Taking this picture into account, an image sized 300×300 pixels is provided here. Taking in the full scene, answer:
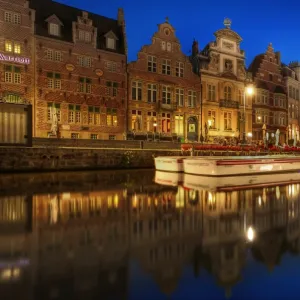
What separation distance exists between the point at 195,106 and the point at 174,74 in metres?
4.77

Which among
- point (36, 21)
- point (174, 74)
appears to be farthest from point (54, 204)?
point (174, 74)

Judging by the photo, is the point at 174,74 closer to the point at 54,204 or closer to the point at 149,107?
the point at 149,107

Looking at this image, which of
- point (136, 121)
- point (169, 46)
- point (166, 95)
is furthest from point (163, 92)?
point (169, 46)

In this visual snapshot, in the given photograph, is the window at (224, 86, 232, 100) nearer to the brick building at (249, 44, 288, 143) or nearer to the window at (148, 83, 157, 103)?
the brick building at (249, 44, 288, 143)

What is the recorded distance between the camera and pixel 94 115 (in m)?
33.0

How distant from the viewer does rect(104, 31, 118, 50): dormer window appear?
34.5m

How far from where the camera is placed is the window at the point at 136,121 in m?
35.3

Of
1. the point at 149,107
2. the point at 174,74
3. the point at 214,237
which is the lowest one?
the point at 214,237

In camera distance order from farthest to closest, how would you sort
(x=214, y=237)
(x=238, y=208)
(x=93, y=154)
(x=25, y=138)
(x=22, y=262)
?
(x=93, y=154) < (x=25, y=138) < (x=238, y=208) < (x=214, y=237) < (x=22, y=262)

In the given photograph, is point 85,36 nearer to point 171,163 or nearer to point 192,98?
point 192,98

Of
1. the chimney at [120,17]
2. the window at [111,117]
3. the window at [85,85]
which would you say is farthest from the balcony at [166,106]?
the chimney at [120,17]

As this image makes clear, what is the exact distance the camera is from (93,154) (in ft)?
80.5

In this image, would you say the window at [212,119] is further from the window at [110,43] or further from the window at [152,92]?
the window at [110,43]

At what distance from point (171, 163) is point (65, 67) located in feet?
55.5
